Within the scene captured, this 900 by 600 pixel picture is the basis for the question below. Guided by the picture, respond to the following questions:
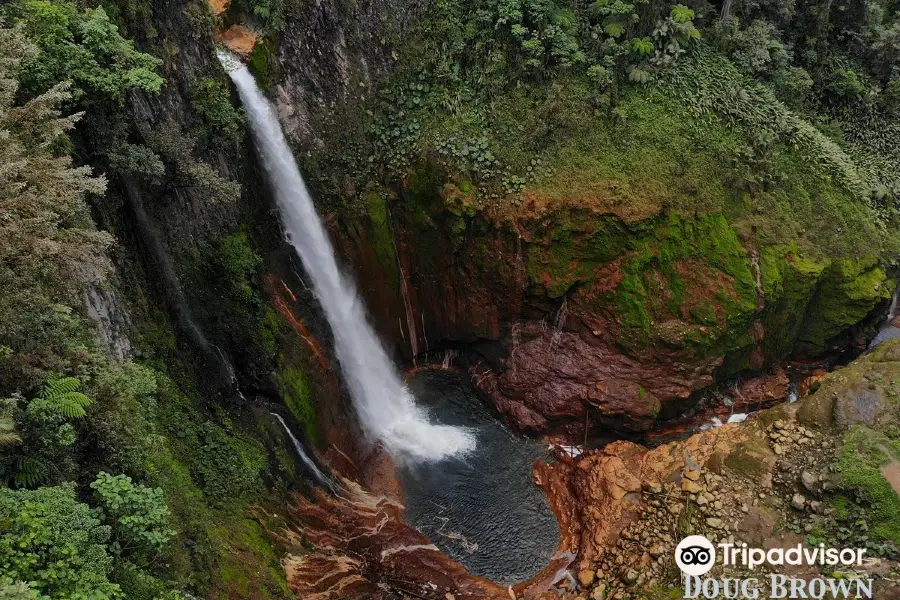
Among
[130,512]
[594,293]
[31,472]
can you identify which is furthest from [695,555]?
[31,472]

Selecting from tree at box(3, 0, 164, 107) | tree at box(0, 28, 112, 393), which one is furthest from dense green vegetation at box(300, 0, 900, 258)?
tree at box(0, 28, 112, 393)

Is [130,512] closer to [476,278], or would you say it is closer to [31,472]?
[31,472]

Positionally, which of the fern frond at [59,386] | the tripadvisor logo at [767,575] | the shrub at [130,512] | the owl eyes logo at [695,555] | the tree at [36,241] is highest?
the tree at [36,241]

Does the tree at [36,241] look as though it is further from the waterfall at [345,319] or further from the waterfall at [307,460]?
the waterfall at [345,319]

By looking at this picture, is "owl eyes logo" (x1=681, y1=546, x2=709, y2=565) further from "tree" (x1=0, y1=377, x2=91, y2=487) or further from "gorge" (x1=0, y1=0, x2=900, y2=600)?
"tree" (x1=0, y1=377, x2=91, y2=487)

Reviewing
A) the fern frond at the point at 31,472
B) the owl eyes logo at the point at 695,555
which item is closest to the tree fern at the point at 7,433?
the fern frond at the point at 31,472
